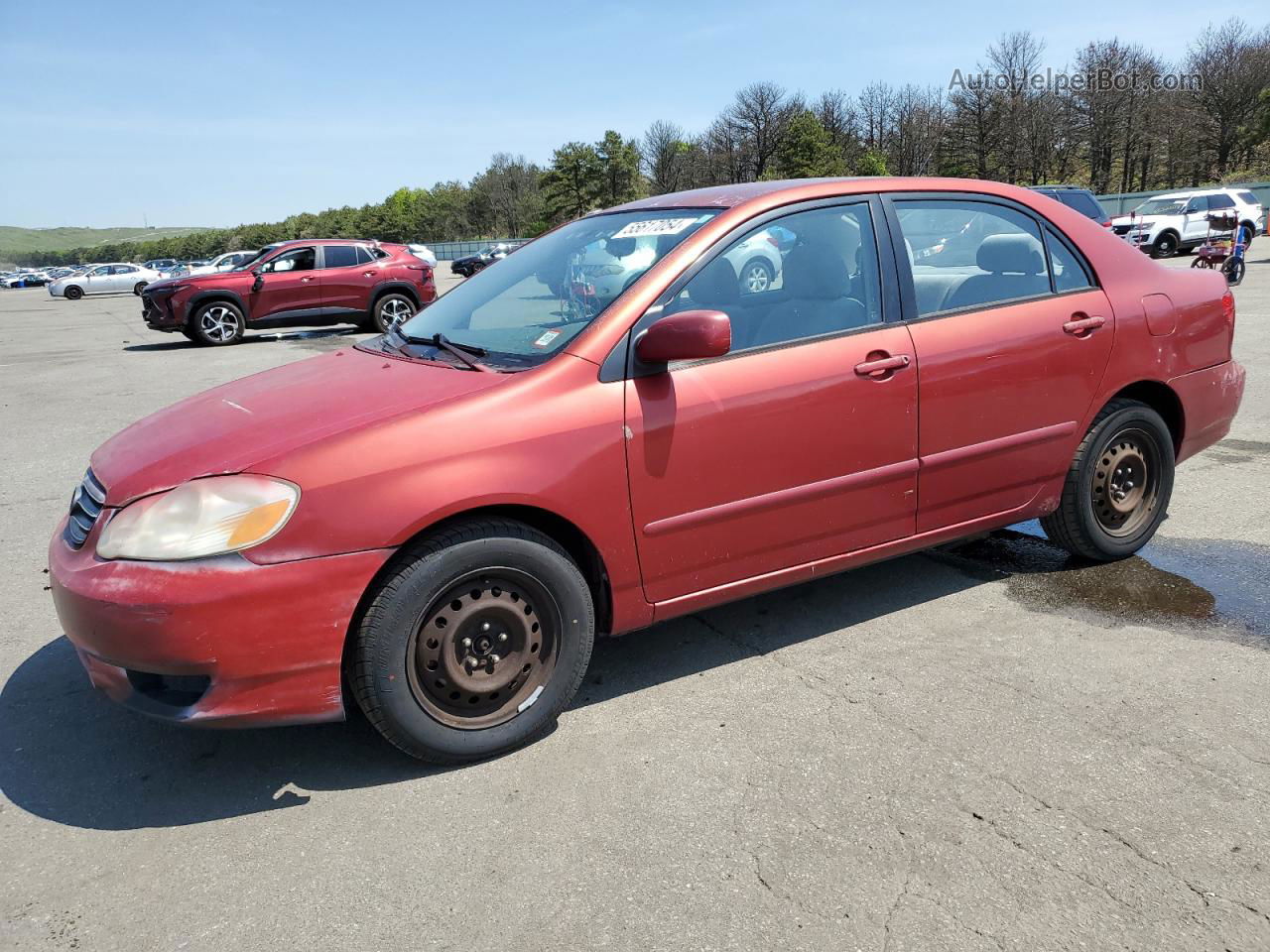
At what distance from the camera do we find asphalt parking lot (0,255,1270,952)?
2.22m

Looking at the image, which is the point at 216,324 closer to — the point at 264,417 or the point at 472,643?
the point at 264,417

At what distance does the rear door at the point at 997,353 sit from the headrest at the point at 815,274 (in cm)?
27

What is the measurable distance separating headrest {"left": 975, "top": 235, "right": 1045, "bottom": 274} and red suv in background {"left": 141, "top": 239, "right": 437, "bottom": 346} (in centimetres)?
1375

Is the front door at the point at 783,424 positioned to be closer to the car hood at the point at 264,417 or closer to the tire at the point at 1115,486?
the car hood at the point at 264,417

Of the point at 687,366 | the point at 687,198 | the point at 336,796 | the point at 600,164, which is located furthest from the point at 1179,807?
the point at 600,164

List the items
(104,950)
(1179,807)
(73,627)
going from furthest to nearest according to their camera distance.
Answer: (73,627) < (1179,807) < (104,950)

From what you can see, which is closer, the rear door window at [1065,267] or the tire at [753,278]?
the tire at [753,278]

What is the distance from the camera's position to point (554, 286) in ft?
12.1

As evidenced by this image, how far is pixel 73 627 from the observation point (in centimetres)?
274

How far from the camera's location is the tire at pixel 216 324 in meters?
16.1

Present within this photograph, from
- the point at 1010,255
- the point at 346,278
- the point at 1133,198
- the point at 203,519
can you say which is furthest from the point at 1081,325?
the point at 1133,198

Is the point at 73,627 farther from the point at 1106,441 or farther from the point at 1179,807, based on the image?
the point at 1106,441

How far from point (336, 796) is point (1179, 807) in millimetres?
2298

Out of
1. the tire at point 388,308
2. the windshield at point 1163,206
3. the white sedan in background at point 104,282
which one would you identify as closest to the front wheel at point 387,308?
the tire at point 388,308
